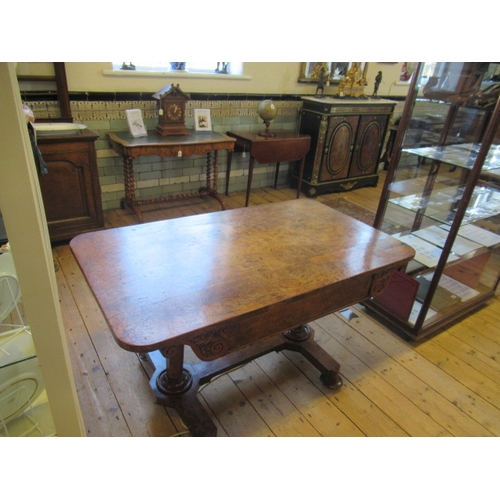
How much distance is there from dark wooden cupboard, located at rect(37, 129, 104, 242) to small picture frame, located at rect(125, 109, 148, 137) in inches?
19.1

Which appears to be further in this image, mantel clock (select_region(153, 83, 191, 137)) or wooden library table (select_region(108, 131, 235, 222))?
mantel clock (select_region(153, 83, 191, 137))

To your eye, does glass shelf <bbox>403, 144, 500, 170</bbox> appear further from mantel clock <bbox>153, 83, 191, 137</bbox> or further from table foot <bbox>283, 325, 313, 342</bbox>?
mantel clock <bbox>153, 83, 191, 137</bbox>

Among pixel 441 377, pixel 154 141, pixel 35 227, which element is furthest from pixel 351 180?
pixel 35 227

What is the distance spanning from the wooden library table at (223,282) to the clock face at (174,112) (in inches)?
74.7

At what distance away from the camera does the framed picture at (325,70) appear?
4.31 m

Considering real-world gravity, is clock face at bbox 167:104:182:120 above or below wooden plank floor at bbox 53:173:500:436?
above

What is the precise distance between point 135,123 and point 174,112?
37cm

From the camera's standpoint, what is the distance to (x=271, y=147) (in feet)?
12.4

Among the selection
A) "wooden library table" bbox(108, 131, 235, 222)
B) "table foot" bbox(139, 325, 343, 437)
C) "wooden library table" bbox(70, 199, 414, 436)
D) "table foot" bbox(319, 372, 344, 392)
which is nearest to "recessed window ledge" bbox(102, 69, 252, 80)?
"wooden library table" bbox(108, 131, 235, 222)

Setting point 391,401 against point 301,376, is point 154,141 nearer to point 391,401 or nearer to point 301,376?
point 301,376

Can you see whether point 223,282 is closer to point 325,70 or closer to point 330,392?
point 330,392

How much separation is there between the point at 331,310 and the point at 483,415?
3.33 ft

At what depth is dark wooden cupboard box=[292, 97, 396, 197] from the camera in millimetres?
4152

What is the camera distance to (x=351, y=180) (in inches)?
186
